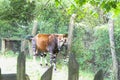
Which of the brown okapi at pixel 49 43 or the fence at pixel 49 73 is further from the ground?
the fence at pixel 49 73

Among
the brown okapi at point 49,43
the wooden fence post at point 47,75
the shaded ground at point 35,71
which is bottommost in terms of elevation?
the shaded ground at point 35,71

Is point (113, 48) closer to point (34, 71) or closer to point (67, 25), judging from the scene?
point (34, 71)

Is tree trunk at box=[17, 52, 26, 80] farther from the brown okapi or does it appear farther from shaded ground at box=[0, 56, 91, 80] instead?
the brown okapi

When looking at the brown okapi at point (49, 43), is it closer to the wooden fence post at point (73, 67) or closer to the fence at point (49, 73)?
the fence at point (49, 73)

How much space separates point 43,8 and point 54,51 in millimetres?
3143

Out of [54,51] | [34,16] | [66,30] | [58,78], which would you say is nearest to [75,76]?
[58,78]

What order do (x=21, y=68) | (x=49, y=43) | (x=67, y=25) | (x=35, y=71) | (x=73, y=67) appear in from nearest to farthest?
1. (x=73, y=67)
2. (x=21, y=68)
3. (x=35, y=71)
4. (x=49, y=43)
5. (x=67, y=25)

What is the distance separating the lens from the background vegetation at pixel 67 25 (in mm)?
12586

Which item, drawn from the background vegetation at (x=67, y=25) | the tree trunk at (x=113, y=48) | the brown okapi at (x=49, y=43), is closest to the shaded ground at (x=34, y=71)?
the brown okapi at (x=49, y=43)

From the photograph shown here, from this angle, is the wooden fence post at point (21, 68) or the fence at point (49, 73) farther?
the wooden fence post at point (21, 68)

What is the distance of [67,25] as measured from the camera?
1523cm

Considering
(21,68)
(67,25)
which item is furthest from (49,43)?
(21,68)

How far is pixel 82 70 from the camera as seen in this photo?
13.6 meters

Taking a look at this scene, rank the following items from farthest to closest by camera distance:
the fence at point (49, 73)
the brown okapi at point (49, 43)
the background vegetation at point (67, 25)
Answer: the background vegetation at point (67, 25), the brown okapi at point (49, 43), the fence at point (49, 73)
